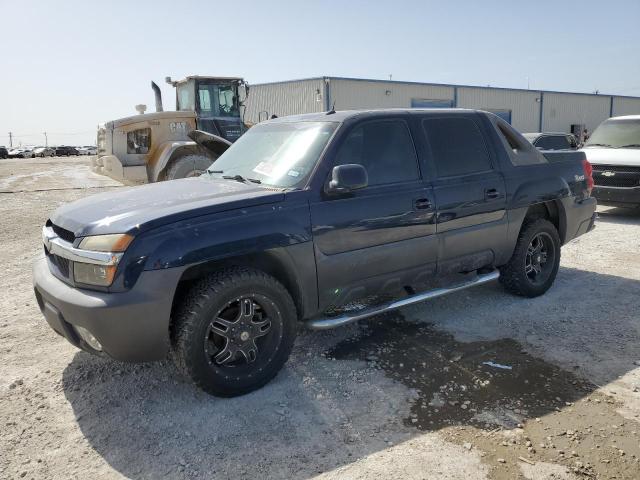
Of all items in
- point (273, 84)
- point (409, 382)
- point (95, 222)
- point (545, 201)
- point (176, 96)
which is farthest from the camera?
point (273, 84)

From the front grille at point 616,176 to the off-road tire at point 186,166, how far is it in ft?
24.8

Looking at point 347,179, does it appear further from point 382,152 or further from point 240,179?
point 240,179

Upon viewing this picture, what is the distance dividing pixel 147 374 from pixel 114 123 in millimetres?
8826

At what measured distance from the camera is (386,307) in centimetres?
390

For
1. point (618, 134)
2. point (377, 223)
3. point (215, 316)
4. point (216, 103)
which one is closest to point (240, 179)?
point (377, 223)

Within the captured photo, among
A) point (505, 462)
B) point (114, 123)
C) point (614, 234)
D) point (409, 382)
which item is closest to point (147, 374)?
point (409, 382)

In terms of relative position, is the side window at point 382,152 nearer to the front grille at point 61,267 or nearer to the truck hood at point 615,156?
the front grille at point 61,267

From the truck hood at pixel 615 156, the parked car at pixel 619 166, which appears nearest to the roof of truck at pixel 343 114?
the parked car at pixel 619 166

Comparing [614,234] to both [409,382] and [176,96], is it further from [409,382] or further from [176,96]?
[176,96]

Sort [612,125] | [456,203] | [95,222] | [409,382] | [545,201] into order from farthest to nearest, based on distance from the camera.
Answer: [612,125] < [545,201] < [456,203] < [409,382] < [95,222]

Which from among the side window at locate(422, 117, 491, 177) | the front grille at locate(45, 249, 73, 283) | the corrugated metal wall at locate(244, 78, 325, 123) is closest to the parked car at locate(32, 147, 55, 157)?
the corrugated metal wall at locate(244, 78, 325, 123)

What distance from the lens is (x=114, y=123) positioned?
11.1m

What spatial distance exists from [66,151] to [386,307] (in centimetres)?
6883

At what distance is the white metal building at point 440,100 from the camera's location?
2694cm
